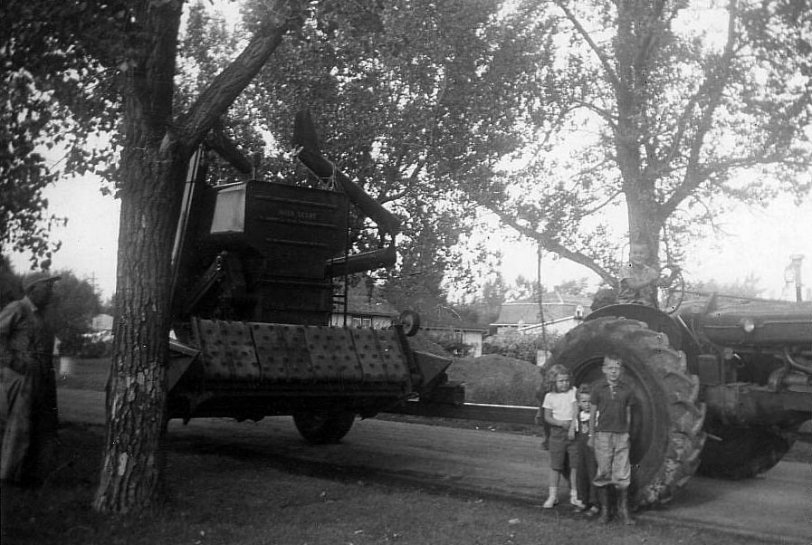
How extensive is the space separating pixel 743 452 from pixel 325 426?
5068 millimetres

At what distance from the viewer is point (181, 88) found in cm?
1573

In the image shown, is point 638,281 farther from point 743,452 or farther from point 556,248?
point 556,248

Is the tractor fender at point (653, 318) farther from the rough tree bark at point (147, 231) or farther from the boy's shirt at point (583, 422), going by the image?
the rough tree bark at point (147, 231)

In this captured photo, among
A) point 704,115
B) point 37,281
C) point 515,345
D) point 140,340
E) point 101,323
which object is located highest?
point 704,115

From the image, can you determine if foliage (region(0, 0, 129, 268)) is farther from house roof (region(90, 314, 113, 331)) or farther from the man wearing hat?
house roof (region(90, 314, 113, 331))

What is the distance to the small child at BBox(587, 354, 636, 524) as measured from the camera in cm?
666

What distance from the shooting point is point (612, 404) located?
6.78 meters

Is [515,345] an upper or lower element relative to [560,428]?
upper

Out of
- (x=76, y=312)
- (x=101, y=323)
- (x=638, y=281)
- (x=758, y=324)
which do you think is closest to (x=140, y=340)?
(x=638, y=281)

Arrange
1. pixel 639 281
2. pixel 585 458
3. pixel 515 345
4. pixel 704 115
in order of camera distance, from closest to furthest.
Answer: pixel 585 458
pixel 639 281
pixel 704 115
pixel 515 345

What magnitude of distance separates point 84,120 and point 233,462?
12.6ft

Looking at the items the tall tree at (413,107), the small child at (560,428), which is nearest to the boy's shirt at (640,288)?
the small child at (560,428)

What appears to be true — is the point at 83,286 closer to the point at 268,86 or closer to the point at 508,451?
the point at 268,86

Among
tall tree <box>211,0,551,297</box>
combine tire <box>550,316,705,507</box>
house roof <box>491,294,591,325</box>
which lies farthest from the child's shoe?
house roof <box>491,294,591,325</box>
